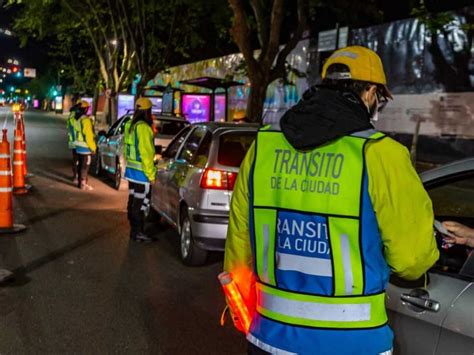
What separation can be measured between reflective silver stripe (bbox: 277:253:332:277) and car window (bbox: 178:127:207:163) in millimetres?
5134

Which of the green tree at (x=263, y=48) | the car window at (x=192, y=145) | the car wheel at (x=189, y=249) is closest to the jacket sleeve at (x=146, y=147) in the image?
the car window at (x=192, y=145)

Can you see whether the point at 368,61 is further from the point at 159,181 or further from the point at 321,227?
the point at 159,181

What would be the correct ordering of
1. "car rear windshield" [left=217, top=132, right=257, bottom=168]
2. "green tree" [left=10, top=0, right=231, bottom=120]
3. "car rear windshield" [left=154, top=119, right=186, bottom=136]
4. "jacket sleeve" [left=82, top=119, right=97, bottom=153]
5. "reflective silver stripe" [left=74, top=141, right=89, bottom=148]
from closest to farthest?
1. "car rear windshield" [left=217, top=132, right=257, bottom=168]
2. "jacket sleeve" [left=82, top=119, right=97, bottom=153]
3. "reflective silver stripe" [left=74, top=141, right=89, bottom=148]
4. "car rear windshield" [left=154, top=119, right=186, bottom=136]
5. "green tree" [left=10, top=0, right=231, bottom=120]

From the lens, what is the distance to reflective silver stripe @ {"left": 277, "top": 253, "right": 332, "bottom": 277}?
2.08 metres

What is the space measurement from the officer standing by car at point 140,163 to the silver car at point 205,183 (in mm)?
350

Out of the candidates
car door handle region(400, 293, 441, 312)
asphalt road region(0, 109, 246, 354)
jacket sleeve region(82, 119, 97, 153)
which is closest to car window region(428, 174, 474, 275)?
car door handle region(400, 293, 441, 312)

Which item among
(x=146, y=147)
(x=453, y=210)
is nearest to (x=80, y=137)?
(x=146, y=147)

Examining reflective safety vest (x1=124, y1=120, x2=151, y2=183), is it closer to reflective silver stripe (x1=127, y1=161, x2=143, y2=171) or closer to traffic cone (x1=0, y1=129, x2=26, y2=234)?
reflective silver stripe (x1=127, y1=161, x2=143, y2=171)

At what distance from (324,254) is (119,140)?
36.7 ft

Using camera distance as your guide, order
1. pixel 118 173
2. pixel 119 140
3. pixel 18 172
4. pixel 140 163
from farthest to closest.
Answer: pixel 119 140
pixel 118 173
pixel 18 172
pixel 140 163

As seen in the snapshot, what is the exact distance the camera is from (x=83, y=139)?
12.3 meters

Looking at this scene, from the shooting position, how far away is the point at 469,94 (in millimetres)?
15914

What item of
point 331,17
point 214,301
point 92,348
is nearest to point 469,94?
point 331,17

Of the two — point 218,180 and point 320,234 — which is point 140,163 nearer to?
→ point 218,180
